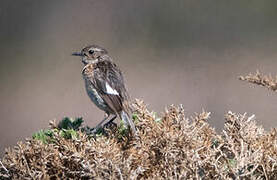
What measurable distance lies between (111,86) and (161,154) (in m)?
3.16

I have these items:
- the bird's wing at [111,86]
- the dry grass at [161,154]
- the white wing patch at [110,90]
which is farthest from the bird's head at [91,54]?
the dry grass at [161,154]

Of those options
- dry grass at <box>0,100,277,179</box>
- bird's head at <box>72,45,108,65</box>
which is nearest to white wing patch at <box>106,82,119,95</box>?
bird's head at <box>72,45,108,65</box>

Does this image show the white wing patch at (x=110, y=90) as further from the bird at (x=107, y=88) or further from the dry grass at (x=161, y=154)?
the dry grass at (x=161, y=154)

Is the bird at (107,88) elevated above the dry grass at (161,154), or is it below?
above

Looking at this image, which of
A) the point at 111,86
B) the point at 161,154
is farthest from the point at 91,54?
the point at 161,154

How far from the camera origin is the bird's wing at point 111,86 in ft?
22.7

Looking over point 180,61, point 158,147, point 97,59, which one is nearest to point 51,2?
point 180,61

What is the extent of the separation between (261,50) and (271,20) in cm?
130

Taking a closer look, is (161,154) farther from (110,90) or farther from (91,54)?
(91,54)

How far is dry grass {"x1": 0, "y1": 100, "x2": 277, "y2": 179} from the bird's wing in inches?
99.4

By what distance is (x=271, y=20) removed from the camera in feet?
57.6

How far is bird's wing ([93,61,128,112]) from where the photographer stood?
6.91 meters

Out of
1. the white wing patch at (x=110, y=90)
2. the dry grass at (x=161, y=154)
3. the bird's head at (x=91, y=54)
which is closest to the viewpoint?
the dry grass at (x=161, y=154)

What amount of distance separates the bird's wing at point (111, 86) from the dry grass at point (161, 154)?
2524mm
